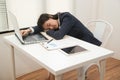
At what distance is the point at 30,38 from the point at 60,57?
56 cm

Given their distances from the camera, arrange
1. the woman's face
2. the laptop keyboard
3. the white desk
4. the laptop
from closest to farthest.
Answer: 1. the white desk
2. the laptop
3. the laptop keyboard
4. the woman's face

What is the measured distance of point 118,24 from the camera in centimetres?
289

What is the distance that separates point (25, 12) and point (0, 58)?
685 mm

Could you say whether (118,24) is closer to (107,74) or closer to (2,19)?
(107,74)

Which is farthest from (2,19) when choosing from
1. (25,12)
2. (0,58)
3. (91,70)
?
(91,70)

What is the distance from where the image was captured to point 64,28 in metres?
1.76

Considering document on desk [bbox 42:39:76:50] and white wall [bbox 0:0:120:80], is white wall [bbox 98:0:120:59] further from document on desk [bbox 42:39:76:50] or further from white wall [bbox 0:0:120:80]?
document on desk [bbox 42:39:76:50]

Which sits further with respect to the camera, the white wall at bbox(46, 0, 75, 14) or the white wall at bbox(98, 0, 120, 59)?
the white wall at bbox(98, 0, 120, 59)

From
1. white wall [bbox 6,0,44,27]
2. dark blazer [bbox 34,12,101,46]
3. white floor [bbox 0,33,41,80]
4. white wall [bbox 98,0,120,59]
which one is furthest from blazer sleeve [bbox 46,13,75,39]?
white wall [bbox 98,0,120,59]

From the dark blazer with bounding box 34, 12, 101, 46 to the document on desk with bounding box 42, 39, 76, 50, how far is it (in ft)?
0.20

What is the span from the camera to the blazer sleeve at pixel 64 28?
5.75 ft

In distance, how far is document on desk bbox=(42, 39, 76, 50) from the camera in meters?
1.55

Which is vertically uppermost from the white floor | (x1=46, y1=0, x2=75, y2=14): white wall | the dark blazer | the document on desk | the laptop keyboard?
(x1=46, y1=0, x2=75, y2=14): white wall

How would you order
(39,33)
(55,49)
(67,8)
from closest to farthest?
(55,49)
(39,33)
(67,8)
